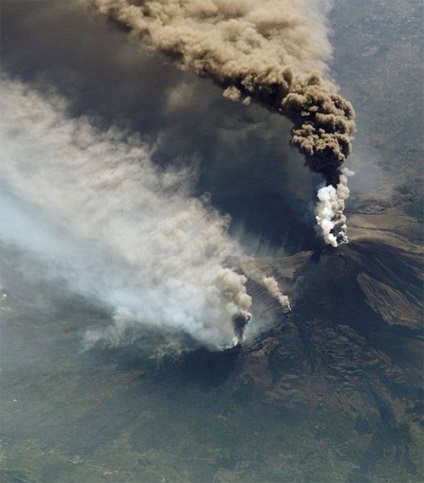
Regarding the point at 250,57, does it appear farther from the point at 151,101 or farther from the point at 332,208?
the point at 332,208

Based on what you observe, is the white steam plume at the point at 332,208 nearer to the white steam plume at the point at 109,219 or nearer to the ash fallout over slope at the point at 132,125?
the ash fallout over slope at the point at 132,125

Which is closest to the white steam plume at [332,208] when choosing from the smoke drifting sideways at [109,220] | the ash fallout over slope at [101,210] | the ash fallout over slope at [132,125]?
the ash fallout over slope at [132,125]

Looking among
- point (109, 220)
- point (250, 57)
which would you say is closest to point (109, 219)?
point (109, 220)

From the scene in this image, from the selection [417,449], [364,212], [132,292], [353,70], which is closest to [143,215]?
[132,292]

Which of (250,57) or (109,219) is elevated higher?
(250,57)

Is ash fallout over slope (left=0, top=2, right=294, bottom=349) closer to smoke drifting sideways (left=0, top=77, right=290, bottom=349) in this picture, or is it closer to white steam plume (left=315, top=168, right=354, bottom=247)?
smoke drifting sideways (left=0, top=77, right=290, bottom=349)

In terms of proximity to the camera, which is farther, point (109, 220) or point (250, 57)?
point (109, 220)

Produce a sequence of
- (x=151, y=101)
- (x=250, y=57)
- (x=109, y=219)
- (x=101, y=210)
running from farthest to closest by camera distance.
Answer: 1. (x=109, y=219)
2. (x=101, y=210)
3. (x=151, y=101)
4. (x=250, y=57)
